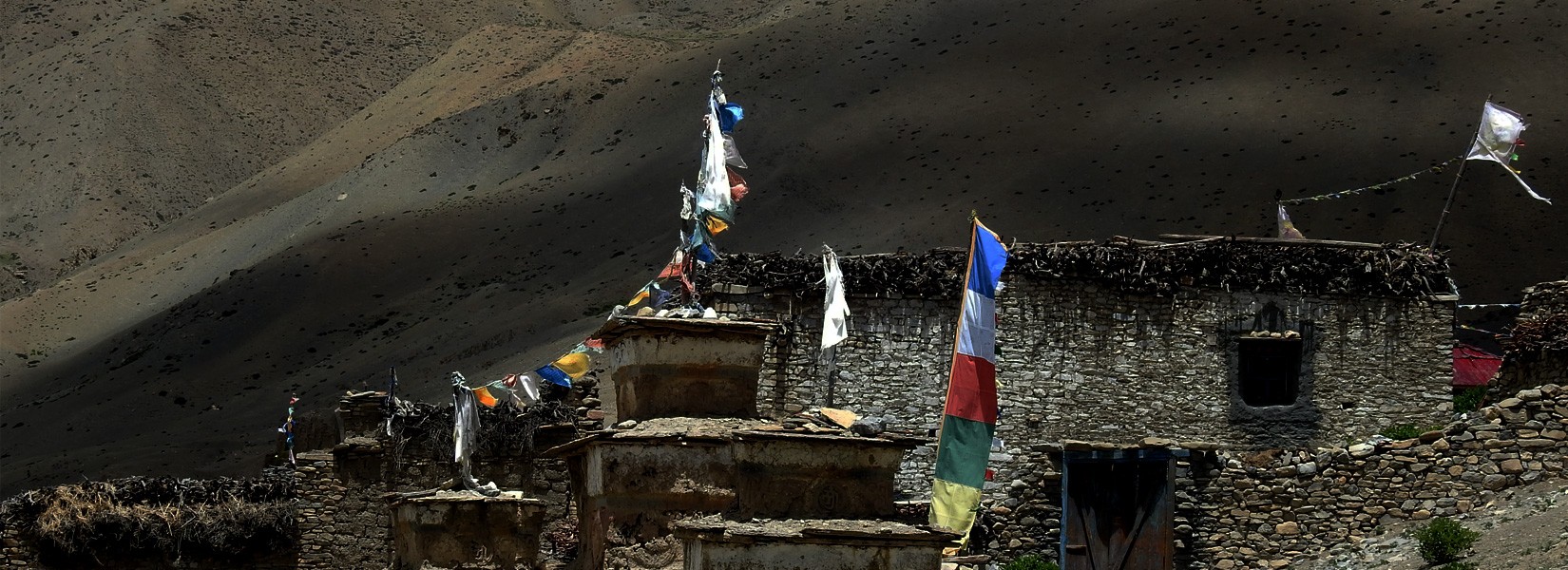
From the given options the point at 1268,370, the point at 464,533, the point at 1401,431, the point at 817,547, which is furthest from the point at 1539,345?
the point at 817,547

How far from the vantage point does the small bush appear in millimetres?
22109

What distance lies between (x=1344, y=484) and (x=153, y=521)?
54.5ft

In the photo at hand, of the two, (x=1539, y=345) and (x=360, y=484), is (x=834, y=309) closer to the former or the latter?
(x=360, y=484)

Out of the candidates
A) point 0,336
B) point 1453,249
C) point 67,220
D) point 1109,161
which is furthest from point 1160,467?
point 67,220

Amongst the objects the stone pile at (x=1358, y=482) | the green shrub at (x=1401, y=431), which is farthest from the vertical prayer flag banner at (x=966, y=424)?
the green shrub at (x=1401, y=431)

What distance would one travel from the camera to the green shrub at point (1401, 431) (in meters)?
29.7

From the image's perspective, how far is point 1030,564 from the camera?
2566 cm

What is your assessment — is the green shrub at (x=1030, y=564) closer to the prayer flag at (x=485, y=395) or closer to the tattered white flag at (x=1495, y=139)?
the prayer flag at (x=485, y=395)

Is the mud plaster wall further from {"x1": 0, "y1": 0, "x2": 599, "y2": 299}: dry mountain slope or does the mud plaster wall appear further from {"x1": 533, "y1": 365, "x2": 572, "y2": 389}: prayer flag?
{"x1": 0, "y1": 0, "x2": 599, "y2": 299}: dry mountain slope

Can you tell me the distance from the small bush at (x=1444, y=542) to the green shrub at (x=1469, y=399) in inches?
327

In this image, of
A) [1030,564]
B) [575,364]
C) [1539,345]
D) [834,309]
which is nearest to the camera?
[1030,564]

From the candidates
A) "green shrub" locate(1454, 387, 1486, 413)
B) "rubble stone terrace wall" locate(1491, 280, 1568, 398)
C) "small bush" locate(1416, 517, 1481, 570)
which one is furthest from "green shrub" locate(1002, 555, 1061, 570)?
"green shrub" locate(1454, 387, 1486, 413)

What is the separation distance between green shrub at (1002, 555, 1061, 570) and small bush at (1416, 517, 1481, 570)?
4568 mm

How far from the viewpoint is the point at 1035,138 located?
69.5 m
